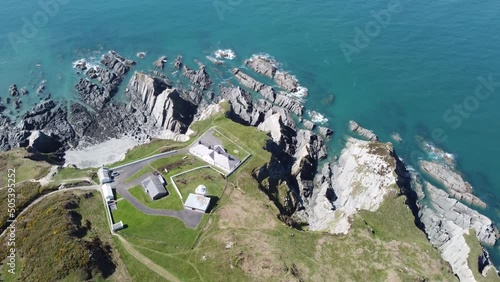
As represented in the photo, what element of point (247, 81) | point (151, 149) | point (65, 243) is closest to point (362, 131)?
point (247, 81)

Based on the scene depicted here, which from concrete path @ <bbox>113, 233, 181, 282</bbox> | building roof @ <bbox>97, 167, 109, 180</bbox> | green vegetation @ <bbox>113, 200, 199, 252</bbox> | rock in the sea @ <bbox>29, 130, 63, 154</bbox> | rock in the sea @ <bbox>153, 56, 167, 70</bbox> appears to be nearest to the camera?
concrete path @ <bbox>113, 233, 181, 282</bbox>

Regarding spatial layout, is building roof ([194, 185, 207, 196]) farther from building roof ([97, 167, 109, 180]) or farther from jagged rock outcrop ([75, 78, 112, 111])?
jagged rock outcrop ([75, 78, 112, 111])

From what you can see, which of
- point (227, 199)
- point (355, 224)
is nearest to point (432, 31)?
point (355, 224)

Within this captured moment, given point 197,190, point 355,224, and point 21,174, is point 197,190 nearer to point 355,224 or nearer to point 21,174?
point 355,224

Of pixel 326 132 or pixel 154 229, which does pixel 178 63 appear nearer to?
pixel 326 132

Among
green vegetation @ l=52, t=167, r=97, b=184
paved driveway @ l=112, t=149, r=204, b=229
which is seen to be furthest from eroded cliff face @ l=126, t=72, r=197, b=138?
green vegetation @ l=52, t=167, r=97, b=184

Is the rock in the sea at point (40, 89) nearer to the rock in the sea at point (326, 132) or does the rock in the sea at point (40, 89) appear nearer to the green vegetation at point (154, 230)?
the green vegetation at point (154, 230)

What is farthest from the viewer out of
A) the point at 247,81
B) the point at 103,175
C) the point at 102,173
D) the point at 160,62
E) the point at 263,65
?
the point at 160,62
